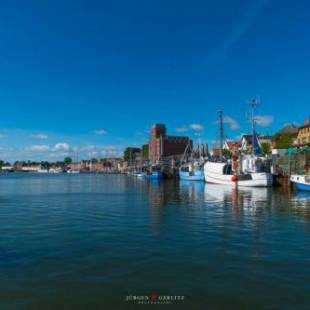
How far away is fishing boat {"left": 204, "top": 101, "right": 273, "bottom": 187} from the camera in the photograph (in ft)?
218

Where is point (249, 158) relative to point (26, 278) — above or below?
above

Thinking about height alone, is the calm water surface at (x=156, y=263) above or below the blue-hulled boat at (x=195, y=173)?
below

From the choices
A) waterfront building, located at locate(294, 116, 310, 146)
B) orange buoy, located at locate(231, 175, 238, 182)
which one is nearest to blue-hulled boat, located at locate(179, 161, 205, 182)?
orange buoy, located at locate(231, 175, 238, 182)

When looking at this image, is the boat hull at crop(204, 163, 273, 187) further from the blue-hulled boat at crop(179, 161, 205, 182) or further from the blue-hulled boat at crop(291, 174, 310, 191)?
the blue-hulled boat at crop(179, 161, 205, 182)

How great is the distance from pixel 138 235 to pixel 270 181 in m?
51.3

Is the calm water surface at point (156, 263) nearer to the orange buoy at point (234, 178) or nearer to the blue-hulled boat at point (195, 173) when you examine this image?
the orange buoy at point (234, 178)

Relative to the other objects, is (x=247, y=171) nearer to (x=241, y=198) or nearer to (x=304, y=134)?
(x=241, y=198)

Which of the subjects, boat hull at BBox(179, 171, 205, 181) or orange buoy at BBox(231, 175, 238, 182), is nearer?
orange buoy at BBox(231, 175, 238, 182)

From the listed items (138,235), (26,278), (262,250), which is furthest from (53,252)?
(262,250)

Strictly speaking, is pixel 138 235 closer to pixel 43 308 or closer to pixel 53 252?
pixel 53 252

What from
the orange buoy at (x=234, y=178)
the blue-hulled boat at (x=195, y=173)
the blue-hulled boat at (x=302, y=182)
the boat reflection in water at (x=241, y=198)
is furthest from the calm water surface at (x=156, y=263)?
the blue-hulled boat at (x=195, y=173)

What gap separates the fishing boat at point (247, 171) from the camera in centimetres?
6656

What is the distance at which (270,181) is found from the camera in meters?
66.2

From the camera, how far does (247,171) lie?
2911 inches
